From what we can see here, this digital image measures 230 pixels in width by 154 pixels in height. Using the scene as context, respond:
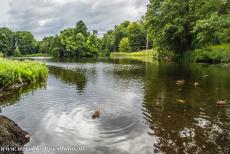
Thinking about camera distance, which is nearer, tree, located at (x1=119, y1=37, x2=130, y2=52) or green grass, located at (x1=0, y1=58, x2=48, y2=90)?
green grass, located at (x1=0, y1=58, x2=48, y2=90)

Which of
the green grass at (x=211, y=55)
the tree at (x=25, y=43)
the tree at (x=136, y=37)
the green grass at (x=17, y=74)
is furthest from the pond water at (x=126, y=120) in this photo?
the tree at (x=25, y=43)

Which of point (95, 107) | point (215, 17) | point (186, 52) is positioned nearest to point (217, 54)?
point (215, 17)

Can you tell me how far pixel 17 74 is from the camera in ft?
67.7

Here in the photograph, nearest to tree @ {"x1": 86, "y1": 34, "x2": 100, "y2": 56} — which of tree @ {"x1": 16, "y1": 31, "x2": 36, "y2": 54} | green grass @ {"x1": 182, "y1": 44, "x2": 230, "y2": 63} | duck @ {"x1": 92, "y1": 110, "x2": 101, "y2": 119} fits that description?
tree @ {"x1": 16, "y1": 31, "x2": 36, "y2": 54}

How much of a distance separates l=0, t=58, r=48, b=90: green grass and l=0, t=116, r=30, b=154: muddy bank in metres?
9.63

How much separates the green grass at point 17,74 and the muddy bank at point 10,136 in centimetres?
963

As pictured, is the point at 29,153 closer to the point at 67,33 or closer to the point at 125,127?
the point at 125,127

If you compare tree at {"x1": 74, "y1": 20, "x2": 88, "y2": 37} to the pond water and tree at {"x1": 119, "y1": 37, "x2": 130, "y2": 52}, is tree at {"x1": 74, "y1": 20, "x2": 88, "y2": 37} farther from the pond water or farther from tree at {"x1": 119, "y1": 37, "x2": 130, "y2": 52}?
the pond water

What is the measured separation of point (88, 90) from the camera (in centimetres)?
1933

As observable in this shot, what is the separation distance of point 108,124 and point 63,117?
236cm

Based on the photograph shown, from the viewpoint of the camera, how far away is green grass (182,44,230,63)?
134 ft

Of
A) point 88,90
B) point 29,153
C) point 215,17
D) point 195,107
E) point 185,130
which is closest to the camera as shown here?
point 29,153

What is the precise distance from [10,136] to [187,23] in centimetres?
4647

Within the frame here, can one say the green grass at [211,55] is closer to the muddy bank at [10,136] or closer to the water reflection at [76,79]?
the water reflection at [76,79]
